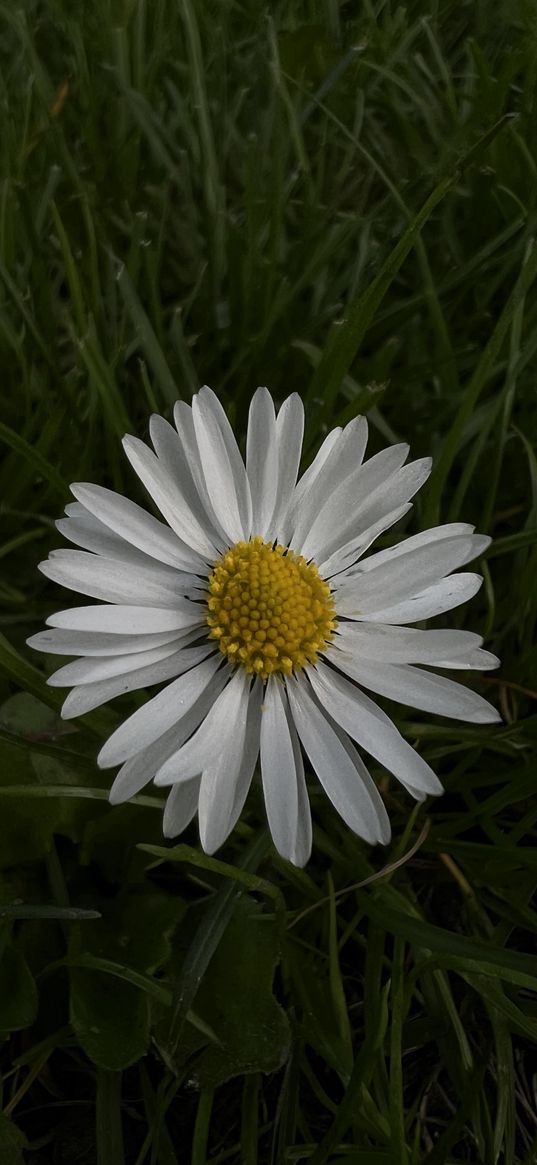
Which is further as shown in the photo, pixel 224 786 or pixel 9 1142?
pixel 9 1142

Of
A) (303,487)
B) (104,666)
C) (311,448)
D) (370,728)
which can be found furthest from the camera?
(311,448)

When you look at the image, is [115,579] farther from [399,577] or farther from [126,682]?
[399,577]

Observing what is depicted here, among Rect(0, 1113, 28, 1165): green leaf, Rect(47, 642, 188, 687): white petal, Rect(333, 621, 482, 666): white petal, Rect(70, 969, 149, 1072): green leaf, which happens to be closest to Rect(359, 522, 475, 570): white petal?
Rect(333, 621, 482, 666): white petal

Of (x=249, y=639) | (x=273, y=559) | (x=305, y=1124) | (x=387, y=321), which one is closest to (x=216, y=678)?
(x=249, y=639)

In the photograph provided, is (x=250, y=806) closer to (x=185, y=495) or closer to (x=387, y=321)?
(x=185, y=495)

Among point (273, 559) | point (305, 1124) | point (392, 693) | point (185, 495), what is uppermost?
point (185, 495)

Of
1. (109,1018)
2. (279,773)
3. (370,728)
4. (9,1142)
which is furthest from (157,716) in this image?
(9,1142)

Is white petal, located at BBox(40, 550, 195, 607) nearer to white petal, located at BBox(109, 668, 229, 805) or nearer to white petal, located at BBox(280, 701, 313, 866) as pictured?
white petal, located at BBox(109, 668, 229, 805)
